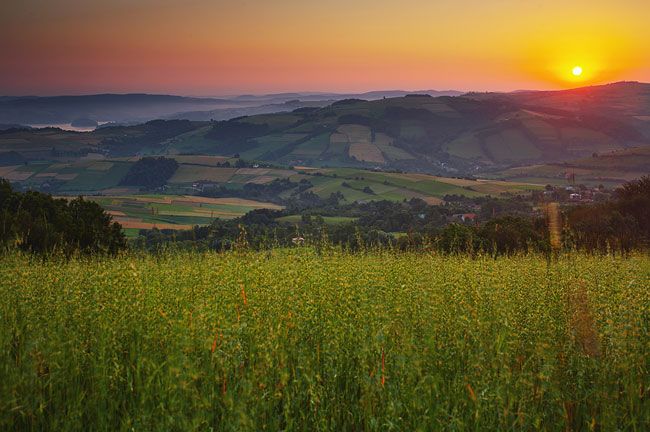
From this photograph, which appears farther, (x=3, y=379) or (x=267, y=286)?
(x=267, y=286)

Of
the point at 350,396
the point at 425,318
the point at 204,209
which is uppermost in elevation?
the point at 425,318

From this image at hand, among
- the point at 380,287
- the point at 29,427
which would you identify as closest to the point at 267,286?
the point at 380,287

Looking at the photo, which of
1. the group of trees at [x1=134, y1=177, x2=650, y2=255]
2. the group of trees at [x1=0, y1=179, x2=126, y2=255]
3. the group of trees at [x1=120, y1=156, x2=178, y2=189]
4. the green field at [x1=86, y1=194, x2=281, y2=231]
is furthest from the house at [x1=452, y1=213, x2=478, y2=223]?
the group of trees at [x1=120, y1=156, x2=178, y2=189]

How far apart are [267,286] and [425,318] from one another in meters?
1.95

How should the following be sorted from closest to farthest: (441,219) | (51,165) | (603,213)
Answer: (603,213)
(441,219)
(51,165)

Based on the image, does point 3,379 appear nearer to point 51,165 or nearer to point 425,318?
point 425,318

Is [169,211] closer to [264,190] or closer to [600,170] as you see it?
[264,190]

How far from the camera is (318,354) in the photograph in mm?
5410

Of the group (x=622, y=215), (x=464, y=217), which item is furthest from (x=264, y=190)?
(x=622, y=215)

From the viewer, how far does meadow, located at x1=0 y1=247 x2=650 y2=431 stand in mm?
4578

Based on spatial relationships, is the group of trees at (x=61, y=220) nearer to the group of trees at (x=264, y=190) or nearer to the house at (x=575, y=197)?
the house at (x=575, y=197)

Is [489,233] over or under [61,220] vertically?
under

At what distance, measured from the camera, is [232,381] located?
5.12 meters

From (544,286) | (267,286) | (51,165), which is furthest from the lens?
(51,165)
